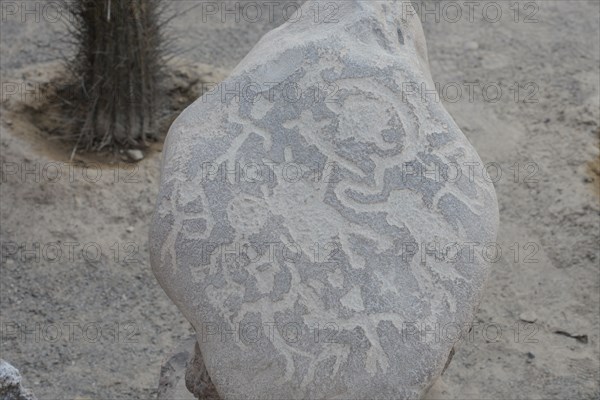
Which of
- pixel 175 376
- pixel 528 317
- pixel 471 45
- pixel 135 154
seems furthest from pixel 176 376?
pixel 471 45

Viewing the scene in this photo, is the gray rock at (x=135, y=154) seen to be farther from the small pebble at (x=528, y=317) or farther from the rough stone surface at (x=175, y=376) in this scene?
the small pebble at (x=528, y=317)

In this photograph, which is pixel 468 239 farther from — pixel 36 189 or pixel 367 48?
pixel 36 189

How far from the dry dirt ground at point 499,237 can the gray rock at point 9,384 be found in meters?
0.97

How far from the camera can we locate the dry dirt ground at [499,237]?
11.7 ft

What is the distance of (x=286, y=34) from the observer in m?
2.83

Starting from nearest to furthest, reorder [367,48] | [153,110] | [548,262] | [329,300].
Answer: [329,300]
[367,48]
[548,262]
[153,110]

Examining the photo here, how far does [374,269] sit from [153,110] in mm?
1997

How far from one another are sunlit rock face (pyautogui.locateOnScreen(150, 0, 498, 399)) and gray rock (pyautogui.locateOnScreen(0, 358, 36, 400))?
41 centimetres

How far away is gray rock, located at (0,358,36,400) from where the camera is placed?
2.43 metres

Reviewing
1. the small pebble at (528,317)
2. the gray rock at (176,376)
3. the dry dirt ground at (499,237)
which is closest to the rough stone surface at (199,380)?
the gray rock at (176,376)

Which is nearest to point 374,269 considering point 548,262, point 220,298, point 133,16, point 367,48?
point 220,298

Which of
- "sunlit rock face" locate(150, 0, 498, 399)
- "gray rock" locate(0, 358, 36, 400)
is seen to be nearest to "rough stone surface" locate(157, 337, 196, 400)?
"sunlit rock face" locate(150, 0, 498, 399)

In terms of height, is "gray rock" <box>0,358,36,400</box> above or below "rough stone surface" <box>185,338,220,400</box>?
above

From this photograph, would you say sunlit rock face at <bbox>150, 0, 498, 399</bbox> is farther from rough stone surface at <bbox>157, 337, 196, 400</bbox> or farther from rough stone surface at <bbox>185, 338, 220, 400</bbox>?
rough stone surface at <bbox>157, 337, 196, 400</bbox>
